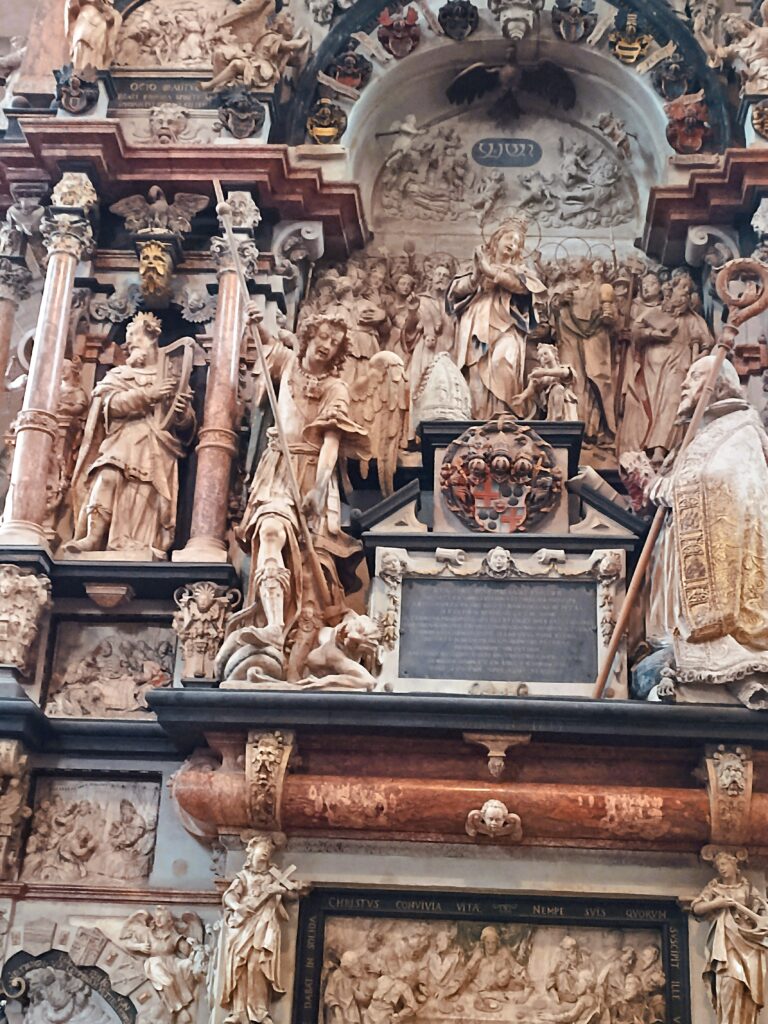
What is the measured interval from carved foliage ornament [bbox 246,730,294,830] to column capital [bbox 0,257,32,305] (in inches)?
182

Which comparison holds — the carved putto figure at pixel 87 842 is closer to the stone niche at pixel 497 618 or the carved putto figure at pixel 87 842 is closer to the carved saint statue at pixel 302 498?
the carved saint statue at pixel 302 498

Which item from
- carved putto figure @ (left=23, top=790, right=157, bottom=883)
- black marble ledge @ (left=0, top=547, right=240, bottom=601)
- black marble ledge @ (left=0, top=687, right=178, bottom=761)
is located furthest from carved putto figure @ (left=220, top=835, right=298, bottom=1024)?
black marble ledge @ (left=0, top=547, right=240, bottom=601)

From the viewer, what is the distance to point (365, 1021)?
31.7ft

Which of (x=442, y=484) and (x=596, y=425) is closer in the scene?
(x=442, y=484)

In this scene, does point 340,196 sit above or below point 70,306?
above

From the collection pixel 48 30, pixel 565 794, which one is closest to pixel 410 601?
pixel 565 794

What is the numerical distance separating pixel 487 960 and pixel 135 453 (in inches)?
173

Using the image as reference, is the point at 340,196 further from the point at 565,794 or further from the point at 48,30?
the point at 565,794

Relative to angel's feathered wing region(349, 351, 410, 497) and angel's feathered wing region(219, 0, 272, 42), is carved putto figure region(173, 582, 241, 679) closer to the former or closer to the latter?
angel's feathered wing region(349, 351, 410, 497)

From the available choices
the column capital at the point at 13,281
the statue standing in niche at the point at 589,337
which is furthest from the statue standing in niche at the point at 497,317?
the column capital at the point at 13,281

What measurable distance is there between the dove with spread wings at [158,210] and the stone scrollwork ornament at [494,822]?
540 cm

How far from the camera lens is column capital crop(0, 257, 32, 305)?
41.8ft

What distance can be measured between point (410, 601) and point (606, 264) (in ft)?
13.3

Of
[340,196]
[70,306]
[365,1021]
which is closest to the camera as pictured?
[365,1021]
